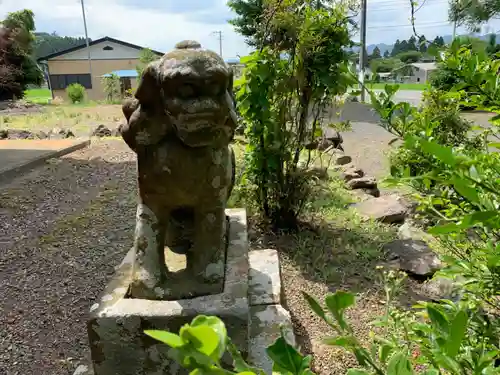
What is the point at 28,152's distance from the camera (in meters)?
6.60

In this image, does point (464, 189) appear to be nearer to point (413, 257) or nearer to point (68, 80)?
point (413, 257)

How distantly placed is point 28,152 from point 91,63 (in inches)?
803

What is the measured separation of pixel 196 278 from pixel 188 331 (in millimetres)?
1343

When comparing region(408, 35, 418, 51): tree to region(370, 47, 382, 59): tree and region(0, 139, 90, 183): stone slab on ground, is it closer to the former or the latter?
region(370, 47, 382, 59): tree

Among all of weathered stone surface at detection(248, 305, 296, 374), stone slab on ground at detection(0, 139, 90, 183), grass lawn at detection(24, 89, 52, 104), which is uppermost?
grass lawn at detection(24, 89, 52, 104)

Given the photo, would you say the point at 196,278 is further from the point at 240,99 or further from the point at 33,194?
the point at 33,194

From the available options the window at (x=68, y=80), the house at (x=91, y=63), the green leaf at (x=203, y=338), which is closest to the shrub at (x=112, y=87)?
the house at (x=91, y=63)

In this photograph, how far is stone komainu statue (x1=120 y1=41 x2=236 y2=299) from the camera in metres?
1.40

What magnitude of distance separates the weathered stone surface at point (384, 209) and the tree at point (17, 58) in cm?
1629

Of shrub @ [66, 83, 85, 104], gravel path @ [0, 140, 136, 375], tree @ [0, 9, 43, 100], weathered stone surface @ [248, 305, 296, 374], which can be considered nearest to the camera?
weathered stone surface @ [248, 305, 296, 374]

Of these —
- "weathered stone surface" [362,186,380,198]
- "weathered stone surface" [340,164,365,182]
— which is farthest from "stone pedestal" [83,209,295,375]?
"weathered stone surface" [340,164,365,182]

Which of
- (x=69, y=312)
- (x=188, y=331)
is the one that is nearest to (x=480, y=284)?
(x=188, y=331)

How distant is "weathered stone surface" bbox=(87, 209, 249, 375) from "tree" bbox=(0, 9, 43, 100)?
17808 millimetres

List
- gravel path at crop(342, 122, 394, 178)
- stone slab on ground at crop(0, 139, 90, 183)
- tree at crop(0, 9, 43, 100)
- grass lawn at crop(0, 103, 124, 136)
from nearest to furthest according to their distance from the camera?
stone slab on ground at crop(0, 139, 90, 183), gravel path at crop(342, 122, 394, 178), grass lawn at crop(0, 103, 124, 136), tree at crop(0, 9, 43, 100)
